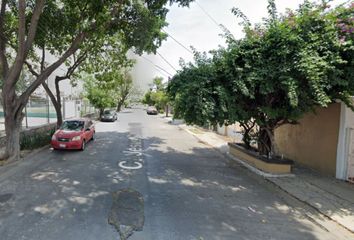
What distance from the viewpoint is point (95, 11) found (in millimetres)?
10086

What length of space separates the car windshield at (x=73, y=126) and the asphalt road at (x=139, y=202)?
2443mm

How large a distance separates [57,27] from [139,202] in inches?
351

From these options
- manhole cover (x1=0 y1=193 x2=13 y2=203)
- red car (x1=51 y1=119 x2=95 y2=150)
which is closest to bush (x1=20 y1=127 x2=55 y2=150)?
red car (x1=51 y1=119 x2=95 y2=150)

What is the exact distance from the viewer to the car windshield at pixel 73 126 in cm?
1292

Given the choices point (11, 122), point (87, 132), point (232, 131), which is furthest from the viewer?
point (232, 131)

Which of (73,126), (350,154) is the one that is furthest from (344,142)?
(73,126)

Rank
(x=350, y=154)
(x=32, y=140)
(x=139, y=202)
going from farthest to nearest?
(x=32, y=140), (x=350, y=154), (x=139, y=202)

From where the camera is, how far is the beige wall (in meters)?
9.29

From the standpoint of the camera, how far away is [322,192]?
25.1 ft

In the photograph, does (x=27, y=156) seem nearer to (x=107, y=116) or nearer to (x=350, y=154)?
(x=350, y=154)

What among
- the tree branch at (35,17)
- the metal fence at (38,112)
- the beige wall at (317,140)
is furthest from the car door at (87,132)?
the beige wall at (317,140)

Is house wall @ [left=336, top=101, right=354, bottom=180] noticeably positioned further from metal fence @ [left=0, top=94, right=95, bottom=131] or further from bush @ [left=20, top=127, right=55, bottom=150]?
metal fence @ [left=0, top=94, right=95, bottom=131]

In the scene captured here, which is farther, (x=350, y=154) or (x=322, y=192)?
(x=350, y=154)

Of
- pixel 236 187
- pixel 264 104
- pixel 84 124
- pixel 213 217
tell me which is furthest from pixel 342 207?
pixel 84 124
